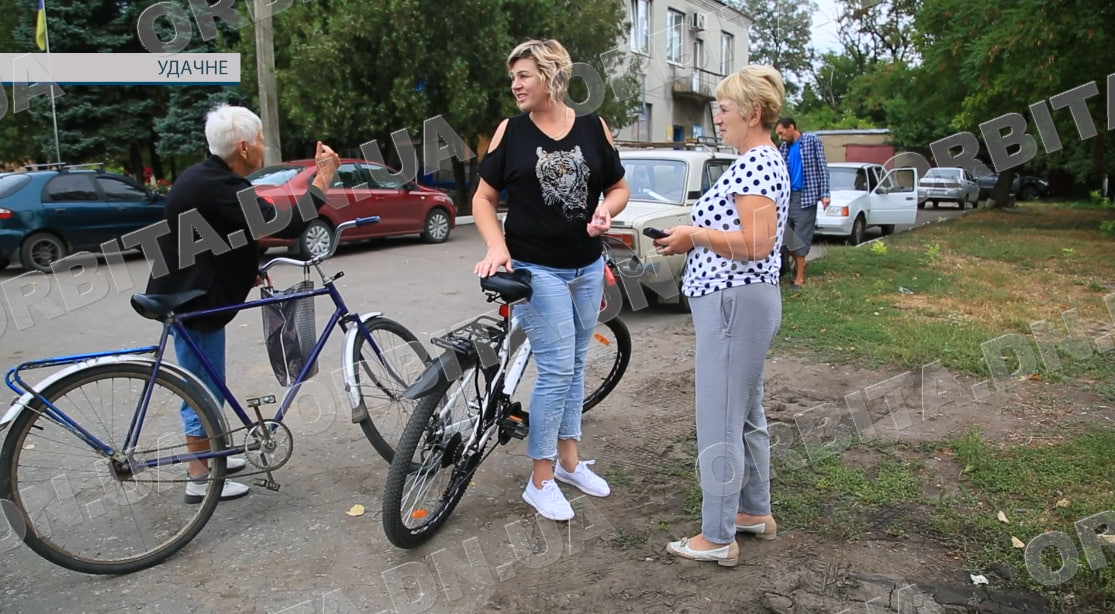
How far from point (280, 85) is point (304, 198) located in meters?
14.0

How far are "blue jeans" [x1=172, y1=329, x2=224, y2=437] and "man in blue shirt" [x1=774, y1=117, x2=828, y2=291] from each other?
232 inches

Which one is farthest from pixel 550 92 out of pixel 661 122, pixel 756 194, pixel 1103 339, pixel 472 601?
pixel 661 122

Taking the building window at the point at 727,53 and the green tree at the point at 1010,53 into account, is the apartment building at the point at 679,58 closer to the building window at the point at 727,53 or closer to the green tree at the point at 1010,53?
the building window at the point at 727,53

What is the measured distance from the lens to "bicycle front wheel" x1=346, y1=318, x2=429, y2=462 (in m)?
3.99

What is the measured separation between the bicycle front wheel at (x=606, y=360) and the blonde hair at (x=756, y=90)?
204 cm

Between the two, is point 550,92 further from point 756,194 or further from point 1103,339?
point 1103,339

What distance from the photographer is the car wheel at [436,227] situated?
46.6 ft

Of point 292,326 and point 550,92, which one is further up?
point 550,92

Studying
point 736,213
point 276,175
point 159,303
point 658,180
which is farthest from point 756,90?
point 276,175

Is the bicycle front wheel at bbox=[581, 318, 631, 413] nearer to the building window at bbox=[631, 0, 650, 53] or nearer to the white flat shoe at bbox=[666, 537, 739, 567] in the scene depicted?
the white flat shoe at bbox=[666, 537, 739, 567]

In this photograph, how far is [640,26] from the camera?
27.8 m

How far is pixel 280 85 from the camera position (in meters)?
16.4

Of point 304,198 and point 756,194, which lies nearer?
point 756,194

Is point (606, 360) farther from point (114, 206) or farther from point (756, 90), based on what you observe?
point (114, 206)
